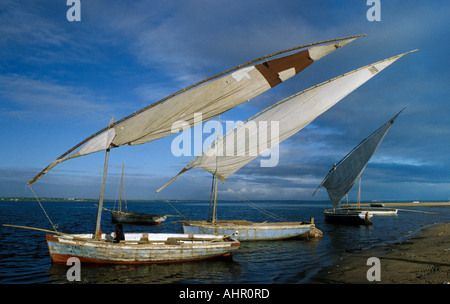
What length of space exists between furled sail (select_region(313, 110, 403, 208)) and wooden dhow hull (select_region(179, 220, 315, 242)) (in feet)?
52.8

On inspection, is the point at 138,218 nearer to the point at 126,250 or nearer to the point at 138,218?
the point at 138,218

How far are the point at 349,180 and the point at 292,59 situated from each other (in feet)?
104

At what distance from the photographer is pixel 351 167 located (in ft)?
126

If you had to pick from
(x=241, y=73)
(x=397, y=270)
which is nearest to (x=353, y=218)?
(x=397, y=270)

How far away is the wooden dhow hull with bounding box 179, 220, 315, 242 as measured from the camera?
22.9 meters

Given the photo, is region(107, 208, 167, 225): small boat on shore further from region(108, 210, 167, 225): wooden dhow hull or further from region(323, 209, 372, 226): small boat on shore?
region(323, 209, 372, 226): small boat on shore

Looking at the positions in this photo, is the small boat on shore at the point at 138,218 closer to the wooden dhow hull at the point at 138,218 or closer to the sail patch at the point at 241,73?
the wooden dhow hull at the point at 138,218

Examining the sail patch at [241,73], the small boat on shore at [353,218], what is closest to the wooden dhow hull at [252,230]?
the sail patch at [241,73]

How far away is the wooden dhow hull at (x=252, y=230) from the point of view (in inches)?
901

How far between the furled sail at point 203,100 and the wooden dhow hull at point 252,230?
13227 millimetres

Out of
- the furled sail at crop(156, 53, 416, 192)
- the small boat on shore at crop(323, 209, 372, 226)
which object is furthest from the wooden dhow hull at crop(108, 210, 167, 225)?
the small boat on shore at crop(323, 209, 372, 226)

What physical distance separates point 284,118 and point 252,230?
997cm

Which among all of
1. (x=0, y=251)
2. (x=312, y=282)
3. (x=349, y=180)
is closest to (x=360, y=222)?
(x=349, y=180)
